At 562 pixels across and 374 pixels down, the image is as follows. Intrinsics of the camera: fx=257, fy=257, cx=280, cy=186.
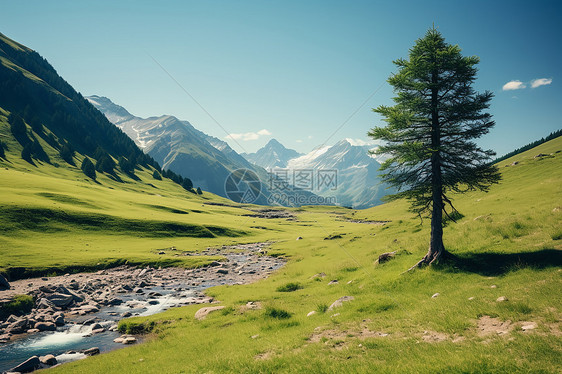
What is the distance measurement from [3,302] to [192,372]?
70.5ft

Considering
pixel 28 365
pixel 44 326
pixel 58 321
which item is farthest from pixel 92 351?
pixel 58 321

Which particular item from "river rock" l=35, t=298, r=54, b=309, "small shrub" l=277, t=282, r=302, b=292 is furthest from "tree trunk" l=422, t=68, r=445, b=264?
"river rock" l=35, t=298, r=54, b=309

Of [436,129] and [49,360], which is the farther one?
[436,129]

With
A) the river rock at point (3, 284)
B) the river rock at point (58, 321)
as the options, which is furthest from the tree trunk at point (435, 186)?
the river rock at point (3, 284)

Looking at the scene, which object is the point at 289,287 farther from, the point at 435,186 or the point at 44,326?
the point at 44,326

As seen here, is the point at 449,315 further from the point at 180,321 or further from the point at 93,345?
the point at 93,345

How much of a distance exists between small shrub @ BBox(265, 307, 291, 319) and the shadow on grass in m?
11.6

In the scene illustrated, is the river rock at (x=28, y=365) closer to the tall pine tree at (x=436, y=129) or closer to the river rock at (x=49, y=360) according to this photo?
the river rock at (x=49, y=360)

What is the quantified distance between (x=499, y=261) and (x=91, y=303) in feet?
113

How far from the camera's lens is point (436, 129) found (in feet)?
66.4

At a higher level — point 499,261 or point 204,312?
point 499,261

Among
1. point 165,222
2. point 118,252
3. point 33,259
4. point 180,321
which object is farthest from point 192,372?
point 165,222

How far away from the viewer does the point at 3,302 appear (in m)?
21.0

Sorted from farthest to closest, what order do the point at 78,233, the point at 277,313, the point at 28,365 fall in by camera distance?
the point at 78,233 < the point at 277,313 < the point at 28,365
